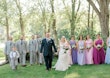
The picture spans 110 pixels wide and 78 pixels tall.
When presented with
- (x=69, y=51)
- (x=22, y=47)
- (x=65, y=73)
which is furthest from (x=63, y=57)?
(x=22, y=47)

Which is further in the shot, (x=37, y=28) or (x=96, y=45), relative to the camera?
(x=37, y=28)

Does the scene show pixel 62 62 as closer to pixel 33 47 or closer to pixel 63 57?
pixel 63 57

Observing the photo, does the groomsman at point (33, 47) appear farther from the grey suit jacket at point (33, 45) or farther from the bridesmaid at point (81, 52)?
the bridesmaid at point (81, 52)

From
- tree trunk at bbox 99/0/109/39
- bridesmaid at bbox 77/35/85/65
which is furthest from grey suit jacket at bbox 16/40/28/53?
tree trunk at bbox 99/0/109/39

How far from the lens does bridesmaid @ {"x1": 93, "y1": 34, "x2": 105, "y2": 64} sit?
17.1 meters

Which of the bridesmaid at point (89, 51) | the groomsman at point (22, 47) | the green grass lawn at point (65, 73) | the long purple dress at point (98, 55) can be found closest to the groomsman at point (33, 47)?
the groomsman at point (22, 47)

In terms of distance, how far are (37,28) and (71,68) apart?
30.5 m

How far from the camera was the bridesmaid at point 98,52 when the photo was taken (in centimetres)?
1714

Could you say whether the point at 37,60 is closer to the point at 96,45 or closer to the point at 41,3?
the point at 96,45

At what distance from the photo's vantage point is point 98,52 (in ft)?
56.7

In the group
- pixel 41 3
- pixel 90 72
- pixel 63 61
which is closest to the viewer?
pixel 90 72

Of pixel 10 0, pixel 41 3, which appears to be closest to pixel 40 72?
pixel 10 0

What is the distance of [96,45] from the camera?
17.3 meters

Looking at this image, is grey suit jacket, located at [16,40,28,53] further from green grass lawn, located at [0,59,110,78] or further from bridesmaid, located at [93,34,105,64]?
bridesmaid, located at [93,34,105,64]
